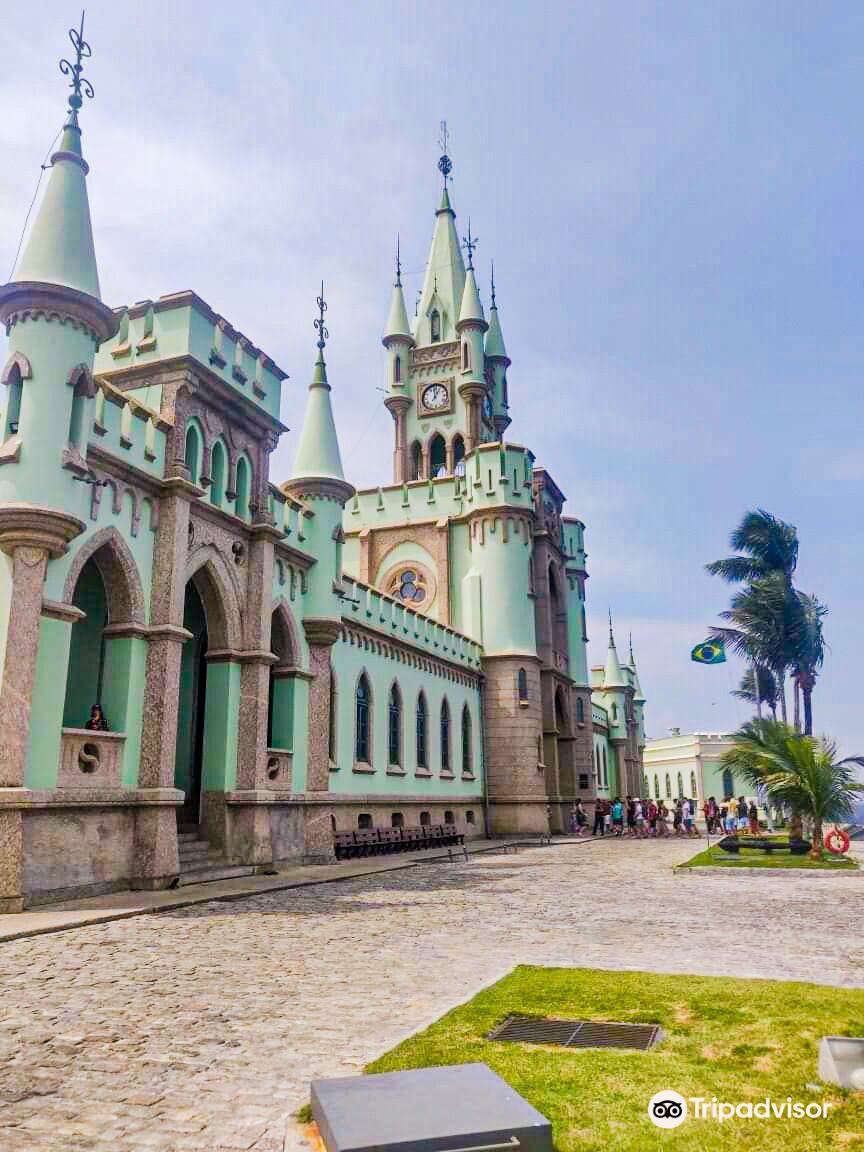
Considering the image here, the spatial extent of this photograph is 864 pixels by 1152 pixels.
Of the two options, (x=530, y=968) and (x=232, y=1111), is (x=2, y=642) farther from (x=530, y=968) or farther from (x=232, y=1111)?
(x=232, y=1111)

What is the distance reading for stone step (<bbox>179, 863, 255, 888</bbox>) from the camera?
15564 millimetres

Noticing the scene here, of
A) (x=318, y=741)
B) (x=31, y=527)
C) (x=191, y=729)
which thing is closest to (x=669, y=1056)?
(x=31, y=527)

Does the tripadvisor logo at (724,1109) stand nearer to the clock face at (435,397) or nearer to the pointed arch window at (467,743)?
the pointed arch window at (467,743)

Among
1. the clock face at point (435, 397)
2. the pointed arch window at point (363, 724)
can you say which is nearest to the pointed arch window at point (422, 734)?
the pointed arch window at point (363, 724)

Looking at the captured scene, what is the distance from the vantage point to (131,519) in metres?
15.5

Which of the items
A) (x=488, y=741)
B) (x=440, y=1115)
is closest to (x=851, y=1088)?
(x=440, y=1115)

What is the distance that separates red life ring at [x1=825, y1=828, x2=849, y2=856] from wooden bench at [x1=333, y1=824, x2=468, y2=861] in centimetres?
950

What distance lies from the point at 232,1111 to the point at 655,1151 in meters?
2.18

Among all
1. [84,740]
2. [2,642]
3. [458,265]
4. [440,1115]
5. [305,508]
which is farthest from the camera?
[458,265]

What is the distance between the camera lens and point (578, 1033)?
18.8 ft

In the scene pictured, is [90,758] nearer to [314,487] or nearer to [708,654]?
[314,487]

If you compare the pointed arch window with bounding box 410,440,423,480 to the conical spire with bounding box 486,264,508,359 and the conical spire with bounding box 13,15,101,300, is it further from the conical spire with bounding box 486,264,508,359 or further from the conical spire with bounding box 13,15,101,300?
the conical spire with bounding box 13,15,101,300

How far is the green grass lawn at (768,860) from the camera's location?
19.5 metres

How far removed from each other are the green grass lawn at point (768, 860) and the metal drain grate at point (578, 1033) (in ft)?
48.0
